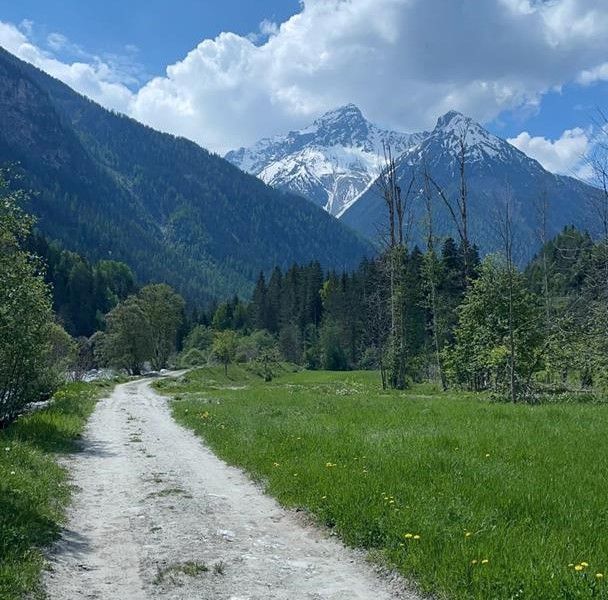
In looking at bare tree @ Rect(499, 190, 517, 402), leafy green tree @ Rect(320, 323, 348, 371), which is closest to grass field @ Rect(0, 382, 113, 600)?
bare tree @ Rect(499, 190, 517, 402)

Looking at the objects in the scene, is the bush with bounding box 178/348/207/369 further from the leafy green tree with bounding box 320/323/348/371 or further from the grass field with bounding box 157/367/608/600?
the grass field with bounding box 157/367/608/600

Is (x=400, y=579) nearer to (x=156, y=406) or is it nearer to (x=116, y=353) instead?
(x=156, y=406)

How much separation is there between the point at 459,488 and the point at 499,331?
25.9 m

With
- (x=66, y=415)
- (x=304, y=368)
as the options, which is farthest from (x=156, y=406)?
(x=304, y=368)

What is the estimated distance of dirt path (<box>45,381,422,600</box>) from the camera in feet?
23.7

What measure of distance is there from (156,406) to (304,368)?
7312 cm

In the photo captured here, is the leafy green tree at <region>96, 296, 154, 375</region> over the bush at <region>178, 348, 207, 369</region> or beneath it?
over

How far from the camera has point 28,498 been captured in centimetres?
1055

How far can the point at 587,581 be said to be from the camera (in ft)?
20.9

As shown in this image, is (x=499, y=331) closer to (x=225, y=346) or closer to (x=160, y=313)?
(x=225, y=346)

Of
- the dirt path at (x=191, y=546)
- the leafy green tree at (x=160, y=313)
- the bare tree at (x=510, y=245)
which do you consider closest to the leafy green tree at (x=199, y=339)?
the leafy green tree at (x=160, y=313)

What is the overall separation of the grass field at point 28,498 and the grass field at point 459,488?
4124 millimetres

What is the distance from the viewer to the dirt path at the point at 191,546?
7223 millimetres

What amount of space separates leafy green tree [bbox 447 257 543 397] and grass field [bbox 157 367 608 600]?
11.8 metres
